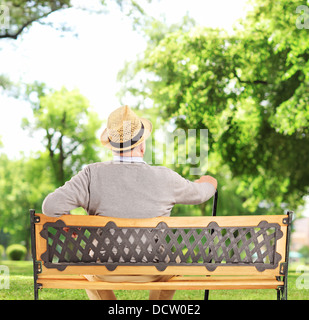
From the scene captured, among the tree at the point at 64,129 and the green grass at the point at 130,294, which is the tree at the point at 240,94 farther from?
the tree at the point at 64,129

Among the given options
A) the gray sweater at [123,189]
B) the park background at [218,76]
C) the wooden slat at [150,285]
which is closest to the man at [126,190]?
the gray sweater at [123,189]

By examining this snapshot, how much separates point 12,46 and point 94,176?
19708 mm

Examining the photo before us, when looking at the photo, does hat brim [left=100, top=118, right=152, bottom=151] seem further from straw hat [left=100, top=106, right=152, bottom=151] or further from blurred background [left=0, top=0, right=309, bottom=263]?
blurred background [left=0, top=0, right=309, bottom=263]

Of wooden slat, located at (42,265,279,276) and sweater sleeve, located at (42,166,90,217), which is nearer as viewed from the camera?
sweater sleeve, located at (42,166,90,217)

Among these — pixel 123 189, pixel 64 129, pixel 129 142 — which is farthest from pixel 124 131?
pixel 64 129

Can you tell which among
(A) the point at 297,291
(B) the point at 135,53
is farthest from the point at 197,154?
(A) the point at 297,291

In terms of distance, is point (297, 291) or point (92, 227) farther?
point (297, 291)

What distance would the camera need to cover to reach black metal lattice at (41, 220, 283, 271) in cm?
299

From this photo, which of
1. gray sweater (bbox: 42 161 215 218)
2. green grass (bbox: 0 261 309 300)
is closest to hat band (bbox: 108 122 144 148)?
gray sweater (bbox: 42 161 215 218)

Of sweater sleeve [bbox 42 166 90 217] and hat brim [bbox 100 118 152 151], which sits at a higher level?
hat brim [bbox 100 118 152 151]

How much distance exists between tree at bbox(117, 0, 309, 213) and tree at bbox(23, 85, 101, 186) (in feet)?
41.0

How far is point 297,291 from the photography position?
571 centimetres

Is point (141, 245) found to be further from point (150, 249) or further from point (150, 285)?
point (150, 285)
